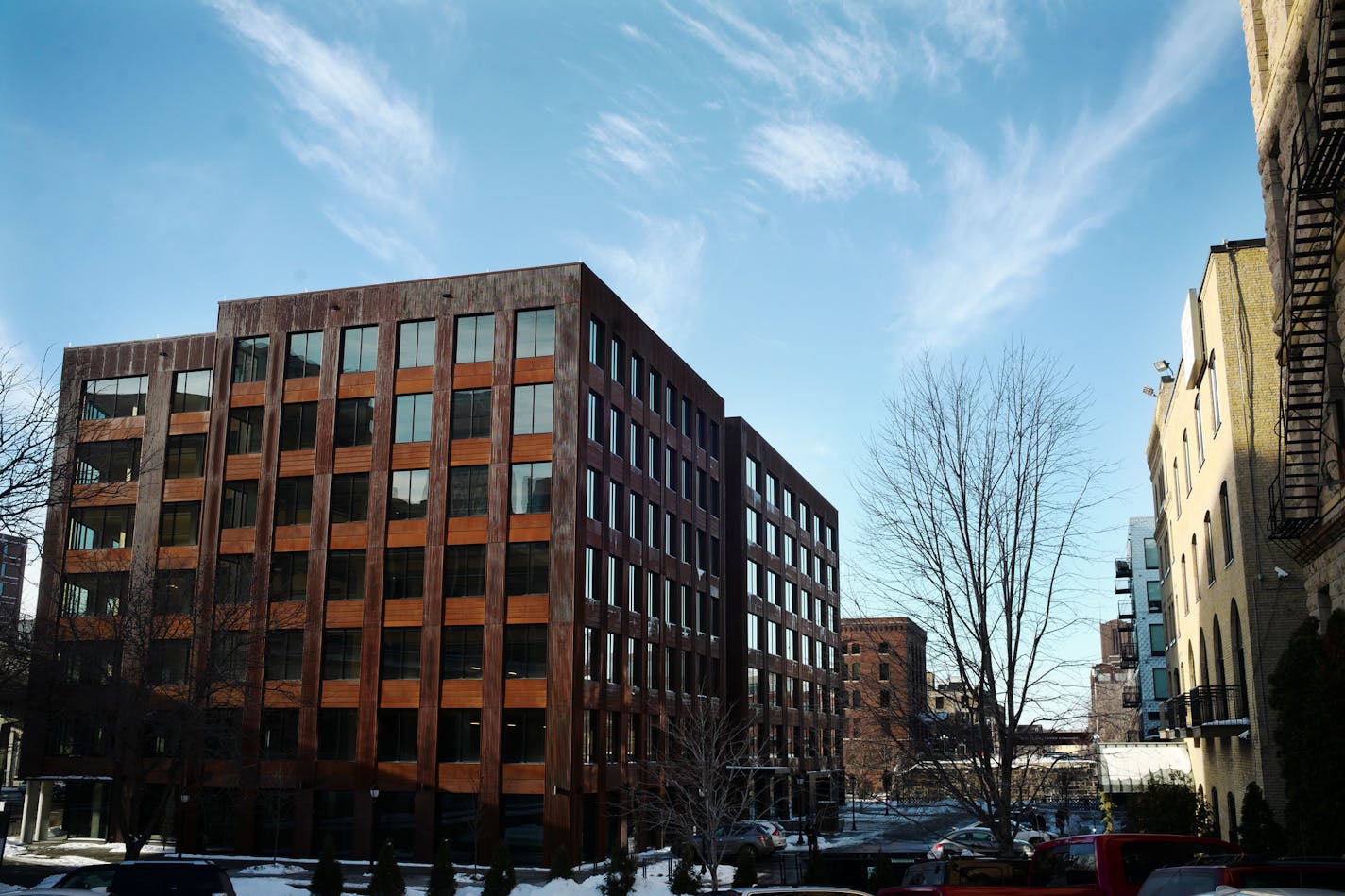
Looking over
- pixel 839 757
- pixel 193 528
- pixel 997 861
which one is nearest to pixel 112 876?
pixel 997 861

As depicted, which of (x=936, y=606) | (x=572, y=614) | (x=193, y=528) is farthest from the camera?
(x=193, y=528)

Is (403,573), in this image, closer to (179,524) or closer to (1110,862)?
(179,524)

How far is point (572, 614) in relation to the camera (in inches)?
1769

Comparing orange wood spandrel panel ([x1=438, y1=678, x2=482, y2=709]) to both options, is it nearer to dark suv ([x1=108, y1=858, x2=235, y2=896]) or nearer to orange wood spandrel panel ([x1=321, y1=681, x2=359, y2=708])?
orange wood spandrel panel ([x1=321, y1=681, x2=359, y2=708])

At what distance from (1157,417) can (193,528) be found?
41.6m

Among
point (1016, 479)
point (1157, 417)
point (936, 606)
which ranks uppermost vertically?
point (1157, 417)

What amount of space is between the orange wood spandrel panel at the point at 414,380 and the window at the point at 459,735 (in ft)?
43.6

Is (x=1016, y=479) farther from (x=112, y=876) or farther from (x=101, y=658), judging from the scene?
(x=101, y=658)

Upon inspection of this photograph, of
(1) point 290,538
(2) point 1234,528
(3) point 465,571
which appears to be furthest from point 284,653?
(2) point 1234,528

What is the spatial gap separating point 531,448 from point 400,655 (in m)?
9.84

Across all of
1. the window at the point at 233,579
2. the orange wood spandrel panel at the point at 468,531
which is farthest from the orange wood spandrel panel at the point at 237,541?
the orange wood spandrel panel at the point at 468,531

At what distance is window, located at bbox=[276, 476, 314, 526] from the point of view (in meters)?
49.3

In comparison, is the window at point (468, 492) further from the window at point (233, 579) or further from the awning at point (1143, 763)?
the awning at point (1143, 763)

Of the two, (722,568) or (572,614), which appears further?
(722,568)
